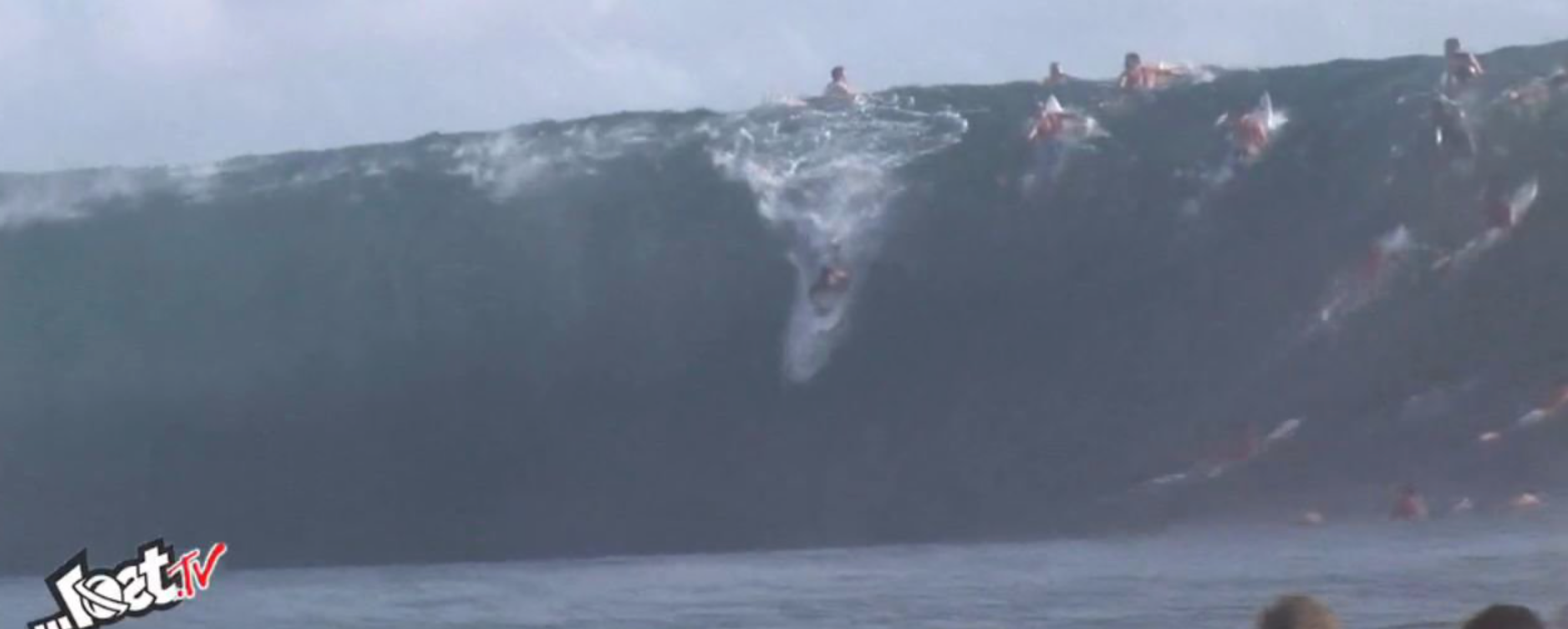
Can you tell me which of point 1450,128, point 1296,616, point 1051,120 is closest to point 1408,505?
point 1450,128

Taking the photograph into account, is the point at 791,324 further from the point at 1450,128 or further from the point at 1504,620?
the point at 1504,620


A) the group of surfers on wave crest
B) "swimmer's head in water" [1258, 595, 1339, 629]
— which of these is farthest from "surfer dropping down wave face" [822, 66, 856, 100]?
"swimmer's head in water" [1258, 595, 1339, 629]

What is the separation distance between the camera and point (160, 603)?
472 cm

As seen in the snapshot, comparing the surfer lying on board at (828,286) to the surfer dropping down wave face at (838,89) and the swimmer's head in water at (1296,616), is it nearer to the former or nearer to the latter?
the surfer dropping down wave face at (838,89)

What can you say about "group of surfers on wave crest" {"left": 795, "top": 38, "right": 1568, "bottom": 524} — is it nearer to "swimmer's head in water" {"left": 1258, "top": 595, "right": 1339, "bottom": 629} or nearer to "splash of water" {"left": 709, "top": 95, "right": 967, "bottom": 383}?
"splash of water" {"left": 709, "top": 95, "right": 967, "bottom": 383}

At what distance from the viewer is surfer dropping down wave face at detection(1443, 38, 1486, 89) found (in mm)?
5773

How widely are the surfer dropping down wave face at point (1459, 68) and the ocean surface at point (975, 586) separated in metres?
1.22

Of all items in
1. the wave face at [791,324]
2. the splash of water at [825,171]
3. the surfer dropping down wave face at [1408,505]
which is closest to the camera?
the surfer dropping down wave face at [1408,505]

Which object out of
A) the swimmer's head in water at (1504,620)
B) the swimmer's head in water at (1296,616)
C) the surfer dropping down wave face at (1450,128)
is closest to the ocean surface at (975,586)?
the surfer dropping down wave face at (1450,128)

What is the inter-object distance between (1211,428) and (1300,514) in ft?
1.06

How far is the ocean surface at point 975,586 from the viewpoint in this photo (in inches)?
203

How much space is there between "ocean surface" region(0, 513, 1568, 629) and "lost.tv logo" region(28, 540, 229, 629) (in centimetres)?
34

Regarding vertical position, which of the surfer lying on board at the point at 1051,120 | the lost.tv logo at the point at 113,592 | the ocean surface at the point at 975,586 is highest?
the surfer lying on board at the point at 1051,120

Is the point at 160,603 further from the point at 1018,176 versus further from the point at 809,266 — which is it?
the point at 1018,176
